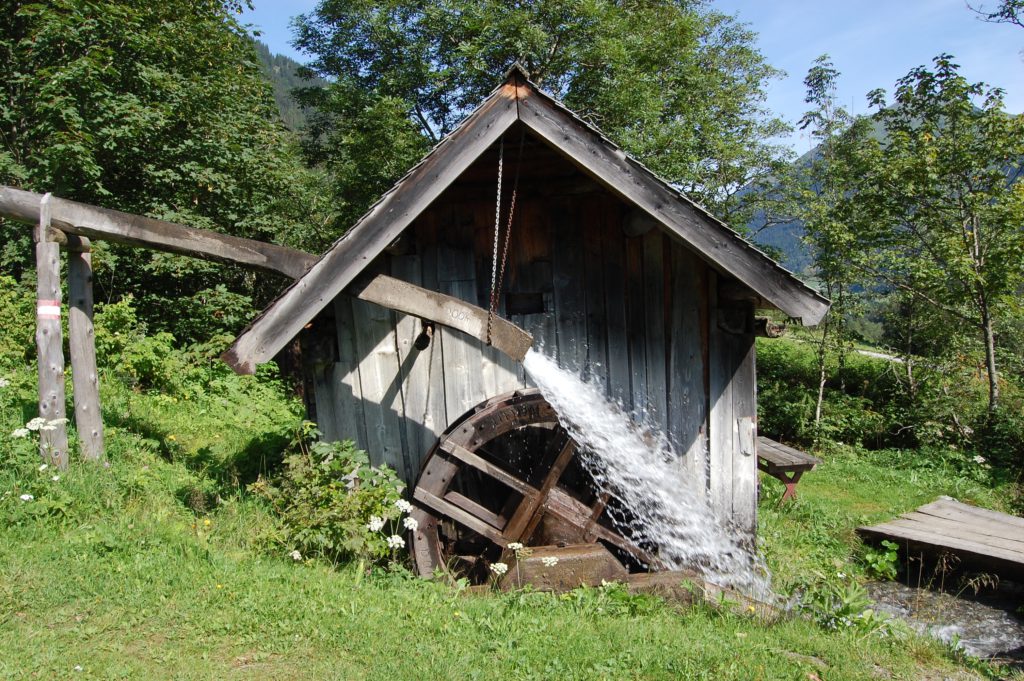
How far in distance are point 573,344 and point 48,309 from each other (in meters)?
3.96

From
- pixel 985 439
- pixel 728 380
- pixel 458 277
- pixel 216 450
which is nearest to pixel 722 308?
pixel 728 380

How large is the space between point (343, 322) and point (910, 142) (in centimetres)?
1017

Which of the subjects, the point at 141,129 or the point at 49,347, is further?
the point at 141,129

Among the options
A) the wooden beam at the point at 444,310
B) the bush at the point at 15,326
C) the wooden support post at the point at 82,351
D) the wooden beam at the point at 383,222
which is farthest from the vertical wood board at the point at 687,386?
the bush at the point at 15,326

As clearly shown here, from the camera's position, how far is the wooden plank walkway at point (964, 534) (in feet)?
18.2

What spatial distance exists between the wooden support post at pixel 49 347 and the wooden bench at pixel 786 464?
6747 millimetres

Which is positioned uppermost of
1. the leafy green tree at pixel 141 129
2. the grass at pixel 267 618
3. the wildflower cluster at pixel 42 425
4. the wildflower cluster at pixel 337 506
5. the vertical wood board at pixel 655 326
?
the leafy green tree at pixel 141 129

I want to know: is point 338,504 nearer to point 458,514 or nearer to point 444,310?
point 458,514

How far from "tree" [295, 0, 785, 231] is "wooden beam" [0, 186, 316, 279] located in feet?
30.5

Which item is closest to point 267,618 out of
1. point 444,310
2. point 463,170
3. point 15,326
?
point 444,310

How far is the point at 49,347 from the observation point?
16.1 ft

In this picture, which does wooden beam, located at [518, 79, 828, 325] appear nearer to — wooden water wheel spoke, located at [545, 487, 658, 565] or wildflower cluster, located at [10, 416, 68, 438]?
wooden water wheel spoke, located at [545, 487, 658, 565]

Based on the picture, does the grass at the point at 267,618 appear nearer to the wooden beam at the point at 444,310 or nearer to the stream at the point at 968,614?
the stream at the point at 968,614

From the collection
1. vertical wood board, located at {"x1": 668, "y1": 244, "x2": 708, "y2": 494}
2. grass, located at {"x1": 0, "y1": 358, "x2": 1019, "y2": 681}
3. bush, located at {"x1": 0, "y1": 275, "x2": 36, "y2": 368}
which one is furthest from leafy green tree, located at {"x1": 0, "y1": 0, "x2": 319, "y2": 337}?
vertical wood board, located at {"x1": 668, "y1": 244, "x2": 708, "y2": 494}
